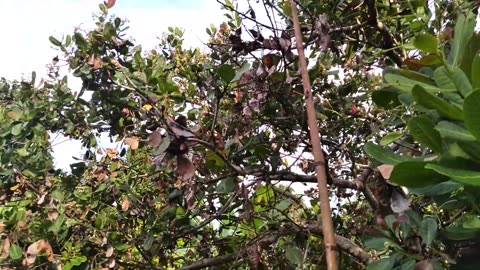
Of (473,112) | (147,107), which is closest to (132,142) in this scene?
Result: (147,107)

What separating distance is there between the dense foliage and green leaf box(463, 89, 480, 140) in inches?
13.5

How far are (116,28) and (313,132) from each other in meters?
1.39

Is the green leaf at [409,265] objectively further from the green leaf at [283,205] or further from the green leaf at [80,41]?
the green leaf at [80,41]

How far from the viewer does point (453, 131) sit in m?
0.83

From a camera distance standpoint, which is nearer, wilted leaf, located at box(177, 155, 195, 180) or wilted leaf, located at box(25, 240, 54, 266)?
wilted leaf, located at box(177, 155, 195, 180)

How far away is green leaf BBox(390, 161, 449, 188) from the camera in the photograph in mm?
844

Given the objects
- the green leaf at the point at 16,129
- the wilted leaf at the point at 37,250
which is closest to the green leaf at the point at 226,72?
the wilted leaf at the point at 37,250

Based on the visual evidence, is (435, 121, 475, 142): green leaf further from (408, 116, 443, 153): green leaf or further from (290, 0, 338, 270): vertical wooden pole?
(290, 0, 338, 270): vertical wooden pole

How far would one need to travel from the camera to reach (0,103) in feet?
8.38

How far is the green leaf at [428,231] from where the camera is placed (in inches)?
43.9

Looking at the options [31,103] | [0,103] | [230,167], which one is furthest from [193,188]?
[0,103]

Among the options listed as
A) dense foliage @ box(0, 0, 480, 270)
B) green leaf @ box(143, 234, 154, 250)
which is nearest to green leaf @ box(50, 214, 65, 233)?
dense foliage @ box(0, 0, 480, 270)

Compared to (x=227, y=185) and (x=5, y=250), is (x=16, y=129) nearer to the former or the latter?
(x=5, y=250)

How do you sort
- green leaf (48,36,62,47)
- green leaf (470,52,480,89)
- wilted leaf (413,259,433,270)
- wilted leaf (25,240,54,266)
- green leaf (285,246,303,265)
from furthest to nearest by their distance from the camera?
A: green leaf (48,36,62,47), wilted leaf (25,240,54,266), green leaf (285,246,303,265), wilted leaf (413,259,433,270), green leaf (470,52,480,89)
